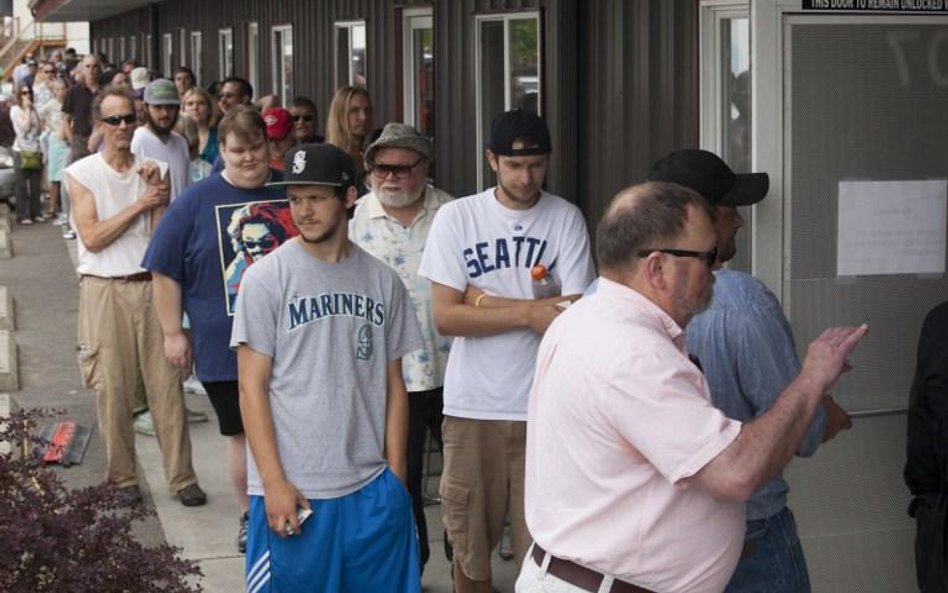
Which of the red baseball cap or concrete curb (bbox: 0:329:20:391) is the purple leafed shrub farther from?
concrete curb (bbox: 0:329:20:391)

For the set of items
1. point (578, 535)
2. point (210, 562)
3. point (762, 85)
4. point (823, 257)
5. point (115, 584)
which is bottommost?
point (210, 562)

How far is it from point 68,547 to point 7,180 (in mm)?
20159

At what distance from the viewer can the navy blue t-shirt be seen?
23.0 ft

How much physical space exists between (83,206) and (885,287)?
3890mm

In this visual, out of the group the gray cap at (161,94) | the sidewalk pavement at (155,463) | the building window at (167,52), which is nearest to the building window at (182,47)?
the building window at (167,52)

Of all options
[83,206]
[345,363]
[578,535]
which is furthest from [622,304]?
[83,206]

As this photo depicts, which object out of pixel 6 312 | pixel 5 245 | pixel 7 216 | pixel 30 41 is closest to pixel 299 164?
pixel 6 312

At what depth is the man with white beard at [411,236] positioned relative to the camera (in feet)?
21.6

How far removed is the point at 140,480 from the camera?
880cm

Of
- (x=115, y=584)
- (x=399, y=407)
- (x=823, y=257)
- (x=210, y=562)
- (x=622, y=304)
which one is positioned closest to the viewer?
(x=622, y=304)

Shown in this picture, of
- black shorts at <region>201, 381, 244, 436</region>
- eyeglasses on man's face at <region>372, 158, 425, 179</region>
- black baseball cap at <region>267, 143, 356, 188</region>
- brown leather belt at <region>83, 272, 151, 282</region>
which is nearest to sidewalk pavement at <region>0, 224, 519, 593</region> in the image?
black shorts at <region>201, 381, 244, 436</region>

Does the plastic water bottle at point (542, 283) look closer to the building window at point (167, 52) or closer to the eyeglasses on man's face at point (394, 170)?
the eyeglasses on man's face at point (394, 170)

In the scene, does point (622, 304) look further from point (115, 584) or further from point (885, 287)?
point (885, 287)

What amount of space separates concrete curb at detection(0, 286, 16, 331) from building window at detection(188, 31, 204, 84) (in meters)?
6.72
